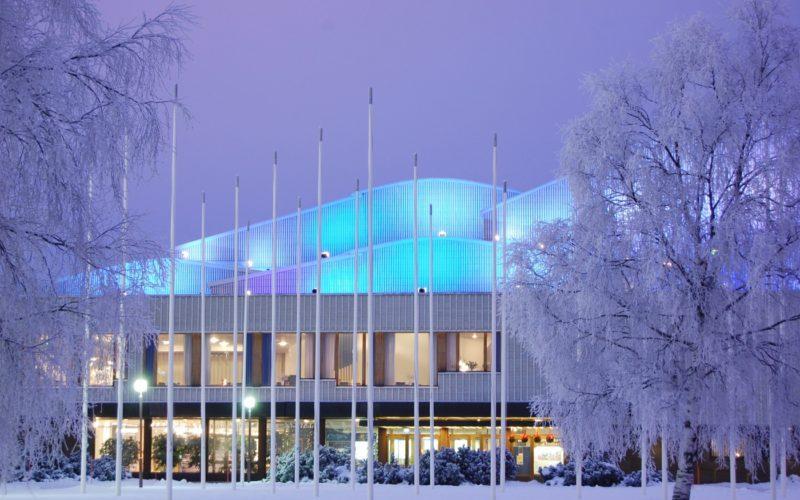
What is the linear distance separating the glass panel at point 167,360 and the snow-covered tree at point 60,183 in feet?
116

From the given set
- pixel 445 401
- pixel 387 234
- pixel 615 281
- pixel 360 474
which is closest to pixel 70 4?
pixel 615 281

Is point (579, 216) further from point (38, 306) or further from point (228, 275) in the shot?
point (228, 275)

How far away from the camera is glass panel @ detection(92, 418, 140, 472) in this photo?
158 ft

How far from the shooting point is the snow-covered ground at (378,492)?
32562 mm

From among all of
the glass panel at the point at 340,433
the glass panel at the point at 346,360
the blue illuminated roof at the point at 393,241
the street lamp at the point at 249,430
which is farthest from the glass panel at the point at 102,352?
the blue illuminated roof at the point at 393,241

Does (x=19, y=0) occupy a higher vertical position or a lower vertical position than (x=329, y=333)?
higher

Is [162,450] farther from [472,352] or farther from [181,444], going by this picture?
[472,352]

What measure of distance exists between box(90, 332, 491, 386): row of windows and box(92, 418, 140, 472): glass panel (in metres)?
2.72

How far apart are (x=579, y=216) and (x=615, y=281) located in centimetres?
184

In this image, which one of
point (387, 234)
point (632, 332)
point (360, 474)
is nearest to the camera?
point (632, 332)

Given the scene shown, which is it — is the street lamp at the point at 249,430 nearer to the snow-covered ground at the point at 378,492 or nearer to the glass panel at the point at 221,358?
the glass panel at the point at 221,358

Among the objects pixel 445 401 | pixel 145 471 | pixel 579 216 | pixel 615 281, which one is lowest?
pixel 145 471

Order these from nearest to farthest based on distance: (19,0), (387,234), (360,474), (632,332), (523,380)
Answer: (19,0) → (632,332) → (360,474) → (523,380) → (387,234)

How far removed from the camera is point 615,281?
2317 centimetres
